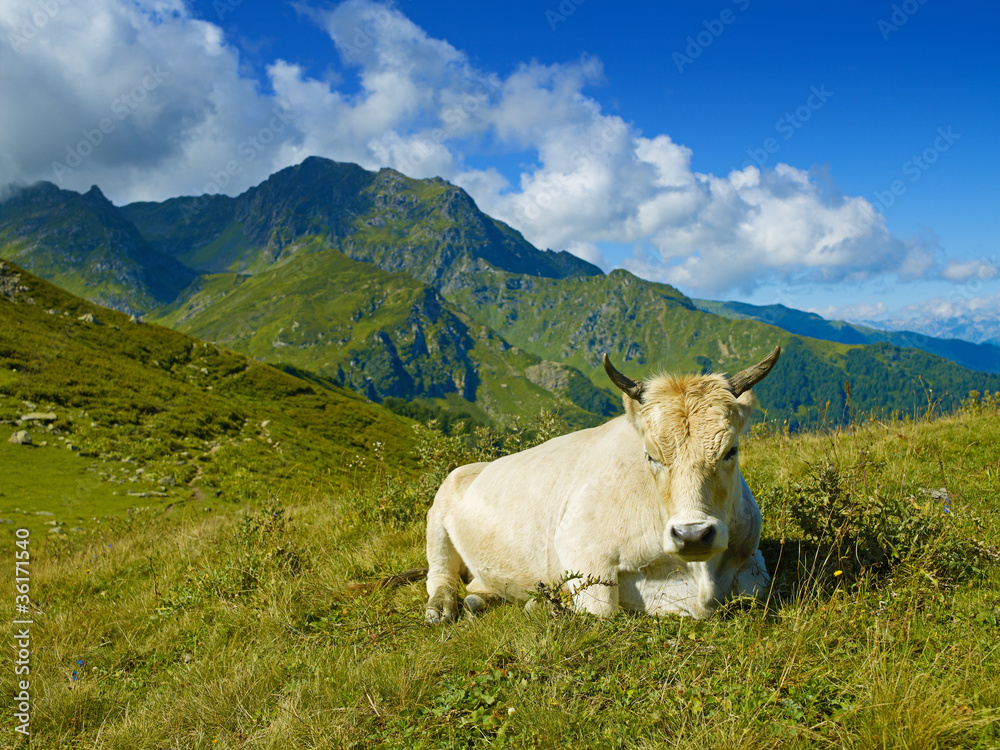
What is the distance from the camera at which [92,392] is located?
30.4 m

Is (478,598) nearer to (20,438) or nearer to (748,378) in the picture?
(748,378)

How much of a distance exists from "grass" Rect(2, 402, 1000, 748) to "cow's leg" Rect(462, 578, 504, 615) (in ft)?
1.77

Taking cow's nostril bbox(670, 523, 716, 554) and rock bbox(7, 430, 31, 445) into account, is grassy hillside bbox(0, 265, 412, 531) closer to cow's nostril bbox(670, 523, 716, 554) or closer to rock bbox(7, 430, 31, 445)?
rock bbox(7, 430, 31, 445)

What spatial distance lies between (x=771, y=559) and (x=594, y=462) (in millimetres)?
2157

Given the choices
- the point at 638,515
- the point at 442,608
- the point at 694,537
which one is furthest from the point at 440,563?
the point at 694,537

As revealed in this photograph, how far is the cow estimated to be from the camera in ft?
14.1

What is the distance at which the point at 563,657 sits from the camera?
3.87 meters

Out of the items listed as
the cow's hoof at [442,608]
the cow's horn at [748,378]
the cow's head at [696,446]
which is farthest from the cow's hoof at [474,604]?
the cow's horn at [748,378]

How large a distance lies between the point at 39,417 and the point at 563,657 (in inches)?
1149

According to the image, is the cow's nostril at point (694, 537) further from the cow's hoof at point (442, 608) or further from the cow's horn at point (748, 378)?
the cow's hoof at point (442, 608)

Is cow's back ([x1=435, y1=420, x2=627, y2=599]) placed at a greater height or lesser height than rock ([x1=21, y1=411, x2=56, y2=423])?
lesser

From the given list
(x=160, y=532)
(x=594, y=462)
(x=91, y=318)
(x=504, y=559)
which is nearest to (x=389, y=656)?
(x=504, y=559)

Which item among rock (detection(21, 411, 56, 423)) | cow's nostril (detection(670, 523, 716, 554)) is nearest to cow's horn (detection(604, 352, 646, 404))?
cow's nostril (detection(670, 523, 716, 554))

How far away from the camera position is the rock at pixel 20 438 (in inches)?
834
